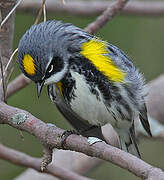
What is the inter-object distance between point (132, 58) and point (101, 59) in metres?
2.15

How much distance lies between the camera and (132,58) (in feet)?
16.2

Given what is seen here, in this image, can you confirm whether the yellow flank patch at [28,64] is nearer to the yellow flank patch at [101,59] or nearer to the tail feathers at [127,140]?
the yellow flank patch at [101,59]

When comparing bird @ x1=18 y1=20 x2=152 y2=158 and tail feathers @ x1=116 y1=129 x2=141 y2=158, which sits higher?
bird @ x1=18 y1=20 x2=152 y2=158

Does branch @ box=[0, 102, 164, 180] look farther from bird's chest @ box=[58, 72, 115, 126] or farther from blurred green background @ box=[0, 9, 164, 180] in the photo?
blurred green background @ box=[0, 9, 164, 180]

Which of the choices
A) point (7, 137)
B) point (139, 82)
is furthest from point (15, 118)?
point (7, 137)

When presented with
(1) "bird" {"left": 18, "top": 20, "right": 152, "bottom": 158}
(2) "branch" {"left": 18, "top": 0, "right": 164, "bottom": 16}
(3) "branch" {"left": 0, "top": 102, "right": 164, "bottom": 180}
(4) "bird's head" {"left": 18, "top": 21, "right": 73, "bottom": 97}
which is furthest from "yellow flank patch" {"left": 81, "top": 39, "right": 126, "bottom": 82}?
(2) "branch" {"left": 18, "top": 0, "right": 164, "bottom": 16}

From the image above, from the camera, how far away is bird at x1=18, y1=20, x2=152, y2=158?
2.68 m

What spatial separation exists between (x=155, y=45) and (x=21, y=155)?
2.44 metres

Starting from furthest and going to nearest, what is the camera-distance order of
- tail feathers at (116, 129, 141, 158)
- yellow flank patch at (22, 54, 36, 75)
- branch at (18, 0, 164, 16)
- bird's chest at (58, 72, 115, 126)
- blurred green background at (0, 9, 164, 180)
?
blurred green background at (0, 9, 164, 180) → branch at (18, 0, 164, 16) → tail feathers at (116, 129, 141, 158) → bird's chest at (58, 72, 115, 126) → yellow flank patch at (22, 54, 36, 75)

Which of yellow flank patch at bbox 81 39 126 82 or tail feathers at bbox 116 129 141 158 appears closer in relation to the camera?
yellow flank patch at bbox 81 39 126 82

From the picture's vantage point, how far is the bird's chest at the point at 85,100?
9.05 feet

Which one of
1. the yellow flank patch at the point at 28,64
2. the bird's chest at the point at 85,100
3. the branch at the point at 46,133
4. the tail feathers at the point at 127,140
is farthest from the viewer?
the tail feathers at the point at 127,140

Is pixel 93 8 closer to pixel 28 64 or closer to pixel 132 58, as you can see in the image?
pixel 132 58

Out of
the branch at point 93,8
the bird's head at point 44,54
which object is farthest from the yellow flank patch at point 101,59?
the branch at point 93,8
